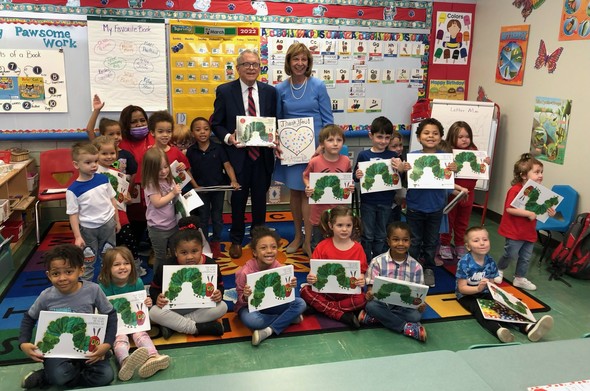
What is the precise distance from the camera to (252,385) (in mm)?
1575

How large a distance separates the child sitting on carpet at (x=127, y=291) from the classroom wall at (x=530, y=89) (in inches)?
155

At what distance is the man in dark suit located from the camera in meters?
4.18

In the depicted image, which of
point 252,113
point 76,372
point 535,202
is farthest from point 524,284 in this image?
point 76,372

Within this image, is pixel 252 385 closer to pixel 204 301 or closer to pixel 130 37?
pixel 204 301

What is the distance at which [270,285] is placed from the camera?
3074mm

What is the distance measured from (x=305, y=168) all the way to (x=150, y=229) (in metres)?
1.46

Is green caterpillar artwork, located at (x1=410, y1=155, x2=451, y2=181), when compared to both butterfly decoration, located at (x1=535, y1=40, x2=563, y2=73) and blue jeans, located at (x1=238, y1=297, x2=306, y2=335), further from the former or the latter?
butterfly decoration, located at (x1=535, y1=40, x2=563, y2=73)

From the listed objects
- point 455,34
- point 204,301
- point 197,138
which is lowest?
point 204,301

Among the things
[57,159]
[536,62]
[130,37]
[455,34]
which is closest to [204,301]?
[57,159]

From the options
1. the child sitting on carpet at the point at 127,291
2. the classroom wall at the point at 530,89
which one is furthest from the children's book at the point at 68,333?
the classroom wall at the point at 530,89

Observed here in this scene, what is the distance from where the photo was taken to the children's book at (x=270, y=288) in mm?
3032

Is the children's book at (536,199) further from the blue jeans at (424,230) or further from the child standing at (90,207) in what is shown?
the child standing at (90,207)

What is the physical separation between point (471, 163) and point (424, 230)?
72 cm

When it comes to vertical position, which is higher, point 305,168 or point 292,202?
point 305,168
